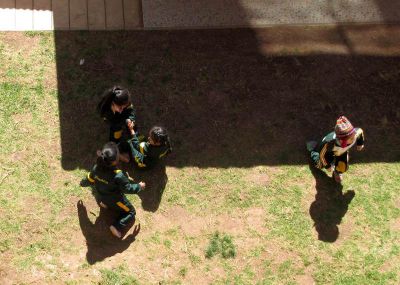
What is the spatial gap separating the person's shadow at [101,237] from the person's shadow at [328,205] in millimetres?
2648

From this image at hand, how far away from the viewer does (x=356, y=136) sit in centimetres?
686

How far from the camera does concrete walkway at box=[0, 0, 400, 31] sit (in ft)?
28.4

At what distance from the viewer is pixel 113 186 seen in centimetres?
614

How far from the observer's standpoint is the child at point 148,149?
21.5 ft

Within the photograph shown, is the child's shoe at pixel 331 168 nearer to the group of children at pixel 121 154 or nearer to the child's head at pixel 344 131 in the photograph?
the child's head at pixel 344 131

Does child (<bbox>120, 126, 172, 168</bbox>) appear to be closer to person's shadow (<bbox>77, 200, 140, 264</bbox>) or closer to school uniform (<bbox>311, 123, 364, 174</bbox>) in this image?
person's shadow (<bbox>77, 200, 140, 264</bbox>)

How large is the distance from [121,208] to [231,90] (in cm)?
289

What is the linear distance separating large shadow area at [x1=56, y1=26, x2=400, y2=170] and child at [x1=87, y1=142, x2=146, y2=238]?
1.01 metres

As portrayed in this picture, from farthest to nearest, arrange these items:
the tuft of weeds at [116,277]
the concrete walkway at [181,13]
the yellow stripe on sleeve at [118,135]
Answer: the concrete walkway at [181,13] < the yellow stripe on sleeve at [118,135] < the tuft of weeds at [116,277]

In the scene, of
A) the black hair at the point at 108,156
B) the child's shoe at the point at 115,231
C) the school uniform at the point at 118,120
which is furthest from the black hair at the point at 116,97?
the child's shoe at the point at 115,231

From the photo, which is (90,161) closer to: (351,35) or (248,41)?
(248,41)

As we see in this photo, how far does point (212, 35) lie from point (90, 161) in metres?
3.32

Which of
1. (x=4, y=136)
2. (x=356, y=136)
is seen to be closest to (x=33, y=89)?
(x=4, y=136)

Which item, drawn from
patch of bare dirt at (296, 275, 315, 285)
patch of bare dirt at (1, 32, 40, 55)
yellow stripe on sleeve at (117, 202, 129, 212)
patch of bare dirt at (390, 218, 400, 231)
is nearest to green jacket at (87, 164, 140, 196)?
yellow stripe on sleeve at (117, 202, 129, 212)
